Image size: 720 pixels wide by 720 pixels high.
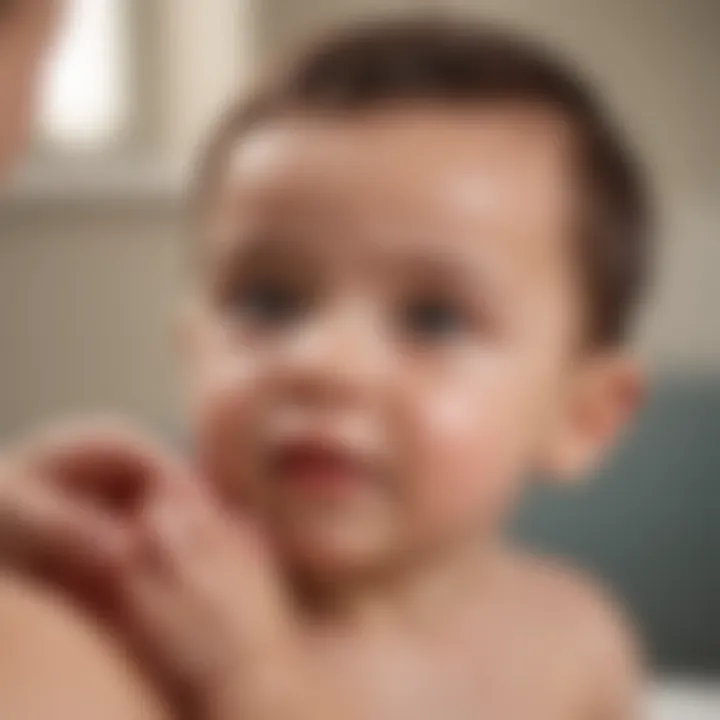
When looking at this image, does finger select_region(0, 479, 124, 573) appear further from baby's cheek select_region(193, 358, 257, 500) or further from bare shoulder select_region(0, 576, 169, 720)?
baby's cheek select_region(193, 358, 257, 500)

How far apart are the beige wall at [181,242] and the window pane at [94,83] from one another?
0.08 metres

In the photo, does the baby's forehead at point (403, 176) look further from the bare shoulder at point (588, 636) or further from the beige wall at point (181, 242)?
the beige wall at point (181, 242)

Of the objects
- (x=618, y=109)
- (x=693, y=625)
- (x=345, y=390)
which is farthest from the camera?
(x=618, y=109)

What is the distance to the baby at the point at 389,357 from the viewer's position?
52 cm

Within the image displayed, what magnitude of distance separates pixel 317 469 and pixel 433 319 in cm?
9

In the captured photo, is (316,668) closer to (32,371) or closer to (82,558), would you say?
(82,558)

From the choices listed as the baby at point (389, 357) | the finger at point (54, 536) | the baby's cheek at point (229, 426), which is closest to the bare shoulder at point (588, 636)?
the baby at point (389, 357)

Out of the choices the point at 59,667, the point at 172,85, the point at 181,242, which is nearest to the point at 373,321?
the point at 59,667

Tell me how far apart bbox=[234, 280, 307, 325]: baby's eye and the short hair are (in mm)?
74

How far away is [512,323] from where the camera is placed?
0.59 meters

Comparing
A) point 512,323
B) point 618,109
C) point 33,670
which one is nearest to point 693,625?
point 618,109

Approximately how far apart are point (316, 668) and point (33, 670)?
0.72 ft

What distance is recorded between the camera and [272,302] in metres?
0.56

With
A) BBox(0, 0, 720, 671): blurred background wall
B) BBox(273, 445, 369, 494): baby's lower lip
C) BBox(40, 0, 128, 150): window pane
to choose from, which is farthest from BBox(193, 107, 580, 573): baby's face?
BBox(40, 0, 128, 150): window pane
